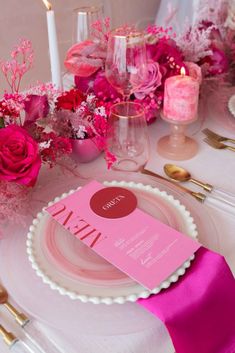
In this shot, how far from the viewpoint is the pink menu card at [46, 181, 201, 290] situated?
0.54 meters

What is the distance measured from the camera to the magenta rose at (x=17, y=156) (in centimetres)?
63

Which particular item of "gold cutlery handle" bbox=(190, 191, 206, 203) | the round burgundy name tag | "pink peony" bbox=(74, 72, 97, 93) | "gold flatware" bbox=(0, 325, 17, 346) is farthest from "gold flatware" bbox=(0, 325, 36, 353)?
"pink peony" bbox=(74, 72, 97, 93)

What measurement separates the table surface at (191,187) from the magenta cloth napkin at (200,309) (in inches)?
1.1

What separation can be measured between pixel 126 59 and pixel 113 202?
31 cm

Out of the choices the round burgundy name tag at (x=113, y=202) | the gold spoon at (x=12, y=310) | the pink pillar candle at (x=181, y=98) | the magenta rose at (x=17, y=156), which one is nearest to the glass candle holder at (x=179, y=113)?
the pink pillar candle at (x=181, y=98)

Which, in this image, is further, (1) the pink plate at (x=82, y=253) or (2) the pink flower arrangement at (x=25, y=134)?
(2) the pink flower arrangement at (x=25, y=134)

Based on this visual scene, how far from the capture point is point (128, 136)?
778 millimetres

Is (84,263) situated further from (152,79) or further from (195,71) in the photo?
(195,71)

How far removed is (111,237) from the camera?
0.59 metres

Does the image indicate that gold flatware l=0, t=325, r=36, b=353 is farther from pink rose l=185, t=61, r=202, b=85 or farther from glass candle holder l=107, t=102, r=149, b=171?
pink rose l=185, t=61, r=202, b=85

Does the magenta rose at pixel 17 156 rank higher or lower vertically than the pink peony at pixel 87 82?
higher

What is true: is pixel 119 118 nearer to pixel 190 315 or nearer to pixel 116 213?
pixel 116 213

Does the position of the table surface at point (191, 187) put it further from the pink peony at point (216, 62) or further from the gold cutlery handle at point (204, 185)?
the pink peony at point (216, 62)

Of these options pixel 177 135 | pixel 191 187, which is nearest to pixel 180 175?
pixel 191 187
